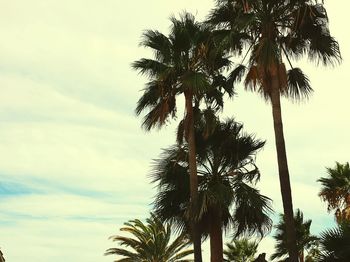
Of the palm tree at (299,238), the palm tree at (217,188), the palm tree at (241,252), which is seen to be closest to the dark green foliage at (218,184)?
the palm tree at (217,188)

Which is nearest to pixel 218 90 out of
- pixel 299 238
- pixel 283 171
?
pixel 283 171

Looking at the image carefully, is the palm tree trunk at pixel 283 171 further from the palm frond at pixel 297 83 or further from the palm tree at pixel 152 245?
the palm tree at pixel 152 245

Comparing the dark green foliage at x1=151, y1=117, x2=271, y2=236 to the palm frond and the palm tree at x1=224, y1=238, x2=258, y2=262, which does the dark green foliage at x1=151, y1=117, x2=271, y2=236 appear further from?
the palm tree at x1=224, y1=238, x2=258, y2=262

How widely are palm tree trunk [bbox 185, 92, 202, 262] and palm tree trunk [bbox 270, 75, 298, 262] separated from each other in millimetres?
3985

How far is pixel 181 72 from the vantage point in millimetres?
19266

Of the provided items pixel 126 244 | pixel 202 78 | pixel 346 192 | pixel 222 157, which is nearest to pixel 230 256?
pixel 126 244

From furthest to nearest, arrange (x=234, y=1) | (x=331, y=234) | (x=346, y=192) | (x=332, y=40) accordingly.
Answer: (x=346, y=192)
(x=234, y=1)
(x=332, y=40)
(x=331, y=234)

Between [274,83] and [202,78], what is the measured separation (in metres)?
3.29

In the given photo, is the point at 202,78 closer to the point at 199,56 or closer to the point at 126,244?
the point at 199,56

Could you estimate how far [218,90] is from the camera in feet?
65.6

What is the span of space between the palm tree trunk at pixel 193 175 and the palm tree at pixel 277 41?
3036mm

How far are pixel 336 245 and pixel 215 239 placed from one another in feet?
18.1

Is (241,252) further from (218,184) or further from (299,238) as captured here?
(218,184)

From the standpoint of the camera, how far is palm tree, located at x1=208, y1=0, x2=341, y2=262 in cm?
1556
